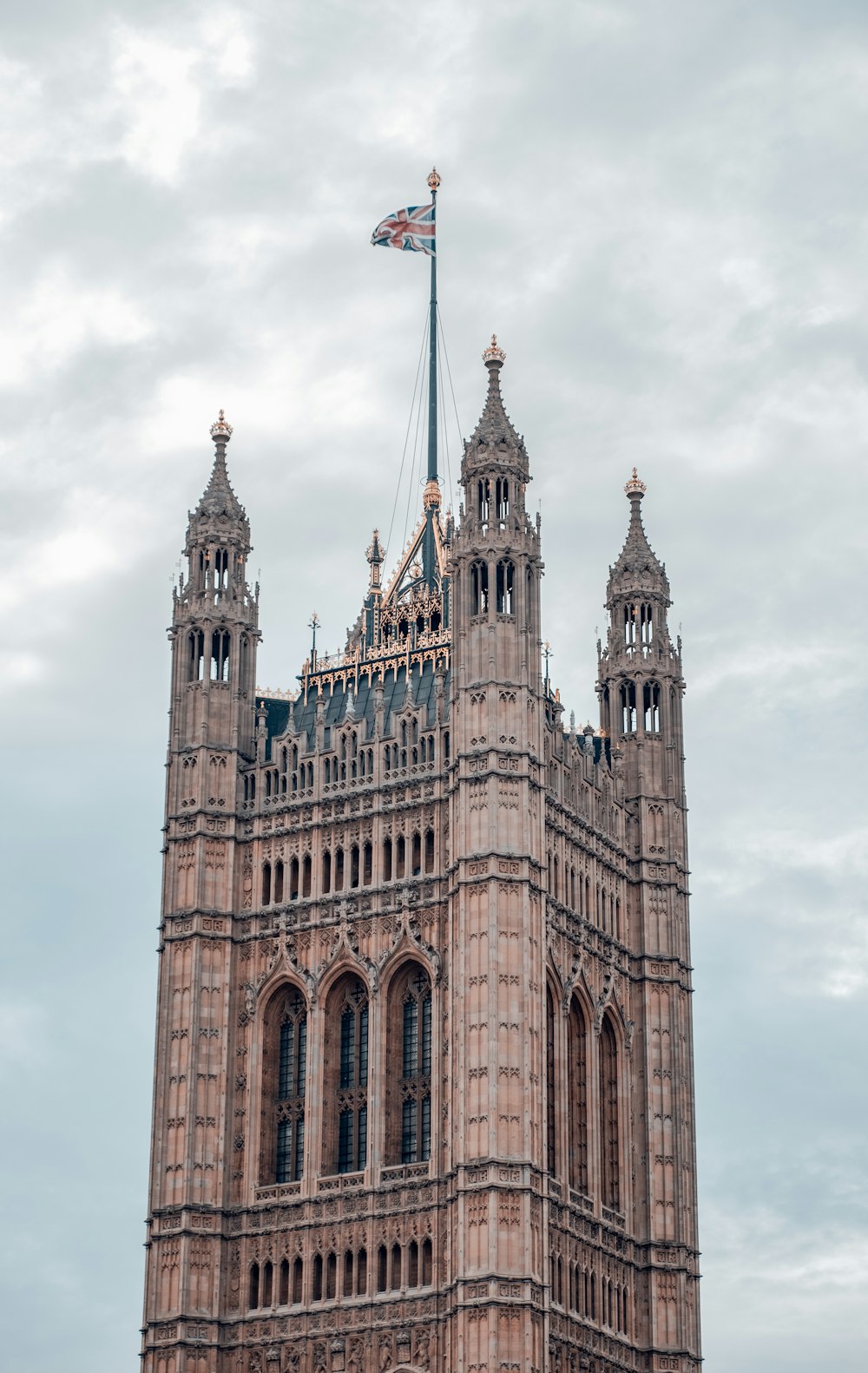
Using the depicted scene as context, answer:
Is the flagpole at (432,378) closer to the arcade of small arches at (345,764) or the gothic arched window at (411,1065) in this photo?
the arcade of small arches at (345,764)

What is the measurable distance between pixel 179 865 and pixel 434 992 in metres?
10.2

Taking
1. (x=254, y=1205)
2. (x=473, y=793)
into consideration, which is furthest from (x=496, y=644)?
(x=254, y=1205)

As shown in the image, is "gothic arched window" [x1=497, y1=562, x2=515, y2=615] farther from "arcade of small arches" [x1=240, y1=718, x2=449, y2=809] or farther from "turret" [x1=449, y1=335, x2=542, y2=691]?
"arcade of small arches" [x1=240, y1=718, x2=449, y2=809]

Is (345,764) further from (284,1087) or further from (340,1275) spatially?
(340,1275)

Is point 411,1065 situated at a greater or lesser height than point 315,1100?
greater

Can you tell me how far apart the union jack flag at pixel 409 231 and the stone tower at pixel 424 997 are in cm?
916

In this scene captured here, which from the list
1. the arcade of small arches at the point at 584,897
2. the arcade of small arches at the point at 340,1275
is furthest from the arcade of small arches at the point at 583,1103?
the arcade of small arches at the point at 340,1275

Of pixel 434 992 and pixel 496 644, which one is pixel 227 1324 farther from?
pixel 496 644

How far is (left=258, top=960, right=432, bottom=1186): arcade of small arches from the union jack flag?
26505 mm

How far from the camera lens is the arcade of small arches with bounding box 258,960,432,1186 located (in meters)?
94.4

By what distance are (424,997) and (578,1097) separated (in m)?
6.11

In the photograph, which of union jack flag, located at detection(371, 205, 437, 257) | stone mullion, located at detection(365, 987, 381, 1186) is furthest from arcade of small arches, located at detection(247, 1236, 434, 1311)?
union jack flag, located at detection(371, 205, 437, 257)

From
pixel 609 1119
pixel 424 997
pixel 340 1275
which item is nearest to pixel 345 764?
A: pixel 424 997

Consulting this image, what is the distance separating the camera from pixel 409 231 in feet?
359
